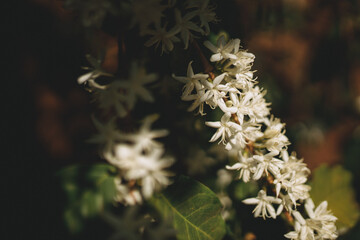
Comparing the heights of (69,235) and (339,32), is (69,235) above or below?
below

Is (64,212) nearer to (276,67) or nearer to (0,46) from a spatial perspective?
(0,46)

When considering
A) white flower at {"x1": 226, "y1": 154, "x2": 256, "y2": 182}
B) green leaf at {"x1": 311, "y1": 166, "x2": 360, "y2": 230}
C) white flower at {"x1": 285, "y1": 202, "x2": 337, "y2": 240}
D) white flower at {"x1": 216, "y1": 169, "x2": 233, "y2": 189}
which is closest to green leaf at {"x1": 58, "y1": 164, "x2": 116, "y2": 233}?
white flower at {"x1": 226, "y1": 154, "x2": 256, "y2": 182}

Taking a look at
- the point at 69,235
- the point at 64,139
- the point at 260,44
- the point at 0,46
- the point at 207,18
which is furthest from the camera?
the point at 260,44

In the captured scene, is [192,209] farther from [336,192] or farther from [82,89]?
[82,89]

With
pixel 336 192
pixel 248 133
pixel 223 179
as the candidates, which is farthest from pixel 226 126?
pixel 336 192

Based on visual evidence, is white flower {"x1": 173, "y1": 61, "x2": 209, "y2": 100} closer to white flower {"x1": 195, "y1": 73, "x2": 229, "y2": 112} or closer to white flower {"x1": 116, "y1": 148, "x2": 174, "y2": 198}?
white flower {"x1": 195, "y1": 73, "x2": 229, "y2": 112}

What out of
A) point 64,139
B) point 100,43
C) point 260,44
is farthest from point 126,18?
point 260,44

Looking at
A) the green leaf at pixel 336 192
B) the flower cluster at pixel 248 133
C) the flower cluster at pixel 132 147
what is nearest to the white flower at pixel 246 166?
the flower cluster at pixel 248 133
